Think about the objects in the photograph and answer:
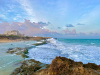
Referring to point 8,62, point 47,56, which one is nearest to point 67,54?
point 47,56

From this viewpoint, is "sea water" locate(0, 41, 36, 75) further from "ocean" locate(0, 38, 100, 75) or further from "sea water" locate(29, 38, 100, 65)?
"sea water" locate(29, 38, 100, 65)

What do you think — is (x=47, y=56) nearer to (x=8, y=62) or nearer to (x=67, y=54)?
(x=67, y=54)

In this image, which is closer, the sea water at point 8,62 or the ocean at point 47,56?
the sea water at point 8,62

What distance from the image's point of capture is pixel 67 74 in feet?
9.97

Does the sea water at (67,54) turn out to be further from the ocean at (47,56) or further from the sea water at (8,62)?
the sea water at (8,62)

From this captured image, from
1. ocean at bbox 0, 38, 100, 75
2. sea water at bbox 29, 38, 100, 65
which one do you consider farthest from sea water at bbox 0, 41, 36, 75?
sea water at bbox 29, 38, 100, 65

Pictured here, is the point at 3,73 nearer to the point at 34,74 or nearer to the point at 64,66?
the point at 34,74

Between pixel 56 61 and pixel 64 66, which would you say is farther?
pixel 56 61

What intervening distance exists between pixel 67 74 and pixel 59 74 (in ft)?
1.17

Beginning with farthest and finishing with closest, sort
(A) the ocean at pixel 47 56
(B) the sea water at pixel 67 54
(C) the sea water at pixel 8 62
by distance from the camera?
(B) the sea water at pixel 67 54
(A) the ocean at pixel 47 56
(C) the sea water at pixel 8 62

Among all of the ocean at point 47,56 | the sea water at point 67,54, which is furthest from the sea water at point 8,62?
the sea water at point 67,54

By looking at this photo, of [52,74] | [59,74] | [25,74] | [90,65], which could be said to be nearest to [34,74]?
[25,74]

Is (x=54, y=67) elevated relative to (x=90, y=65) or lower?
elevated

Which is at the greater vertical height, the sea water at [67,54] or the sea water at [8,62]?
the sea water at [8,62]
